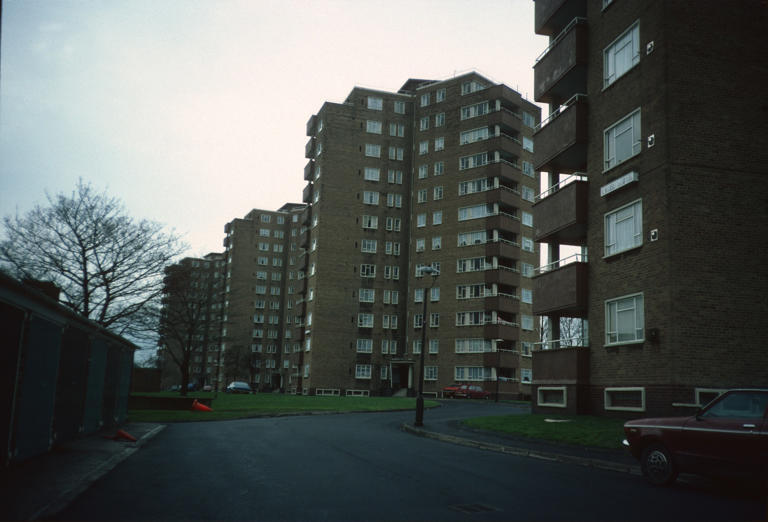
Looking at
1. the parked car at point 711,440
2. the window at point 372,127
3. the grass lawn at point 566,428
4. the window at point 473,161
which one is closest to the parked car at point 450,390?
the window at point 473,161

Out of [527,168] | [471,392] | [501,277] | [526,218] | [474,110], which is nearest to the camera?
[471,392]

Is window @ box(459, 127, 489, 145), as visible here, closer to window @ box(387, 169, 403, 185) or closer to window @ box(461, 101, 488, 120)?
window @ box(461, 101, 488, 120)

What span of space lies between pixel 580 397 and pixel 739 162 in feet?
30.8

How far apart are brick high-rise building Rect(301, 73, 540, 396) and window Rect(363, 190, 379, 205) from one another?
13 cm

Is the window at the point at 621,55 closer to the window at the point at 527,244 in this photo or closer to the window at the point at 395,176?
the window at the point at 527,244

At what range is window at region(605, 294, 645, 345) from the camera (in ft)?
68.9

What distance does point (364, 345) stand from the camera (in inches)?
2830

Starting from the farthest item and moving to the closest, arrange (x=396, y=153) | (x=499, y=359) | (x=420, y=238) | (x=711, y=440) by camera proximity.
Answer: (x=396, y=153) < (x=420, y=238) < (x=499, y=359) < (x=711, y=440)

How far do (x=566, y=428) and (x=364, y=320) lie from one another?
5434cm

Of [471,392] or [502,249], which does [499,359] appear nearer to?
[471,392]

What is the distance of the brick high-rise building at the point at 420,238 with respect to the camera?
6525 cm

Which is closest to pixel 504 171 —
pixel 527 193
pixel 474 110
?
pixel 527 193

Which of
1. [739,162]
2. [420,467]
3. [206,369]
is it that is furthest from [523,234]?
[206,369]

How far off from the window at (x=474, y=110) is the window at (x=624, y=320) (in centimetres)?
4966
